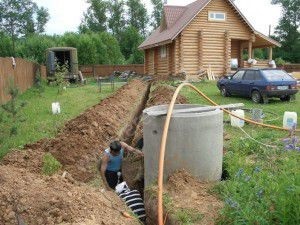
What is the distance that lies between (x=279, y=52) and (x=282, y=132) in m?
56.4

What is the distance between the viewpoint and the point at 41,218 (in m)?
4.82

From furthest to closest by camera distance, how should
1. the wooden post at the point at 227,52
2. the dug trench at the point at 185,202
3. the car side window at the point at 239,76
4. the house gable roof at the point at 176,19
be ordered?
1. the wooden post at the point at 227,52
2. the house gable roof at the point at 176,19
3. the car side window at the point at 239,76
4. the dug trench at the point at 185,202

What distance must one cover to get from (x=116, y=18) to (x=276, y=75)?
2388 inches

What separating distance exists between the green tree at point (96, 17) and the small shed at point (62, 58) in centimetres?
3861

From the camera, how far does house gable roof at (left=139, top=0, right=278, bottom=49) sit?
85.5ft

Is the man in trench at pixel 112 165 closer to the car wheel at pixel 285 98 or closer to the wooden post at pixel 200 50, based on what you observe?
the car wheel at pixel 285 98

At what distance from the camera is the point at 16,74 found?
19734mm

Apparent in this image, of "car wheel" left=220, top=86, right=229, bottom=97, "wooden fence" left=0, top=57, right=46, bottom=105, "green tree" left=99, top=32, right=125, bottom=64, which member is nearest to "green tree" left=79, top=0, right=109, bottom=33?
Result: "green tree" left=99, top=32, right=125, bottom=64

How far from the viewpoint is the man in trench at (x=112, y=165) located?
782 cm

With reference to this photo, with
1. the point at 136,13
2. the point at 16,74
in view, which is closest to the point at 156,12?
the point at 136,13

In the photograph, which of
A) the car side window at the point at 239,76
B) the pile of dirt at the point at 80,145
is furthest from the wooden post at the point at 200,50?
the pile of dirt at the point at 80,145

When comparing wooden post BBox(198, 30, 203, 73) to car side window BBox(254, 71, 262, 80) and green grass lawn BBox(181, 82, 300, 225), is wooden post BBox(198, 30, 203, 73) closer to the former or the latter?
car side window BBox(254, 71, 262, 80)

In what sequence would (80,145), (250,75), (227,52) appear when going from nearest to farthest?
(80,145)
(250,75)
(227,52)

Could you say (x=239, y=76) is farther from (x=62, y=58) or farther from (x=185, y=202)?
(x=62, y=58)
